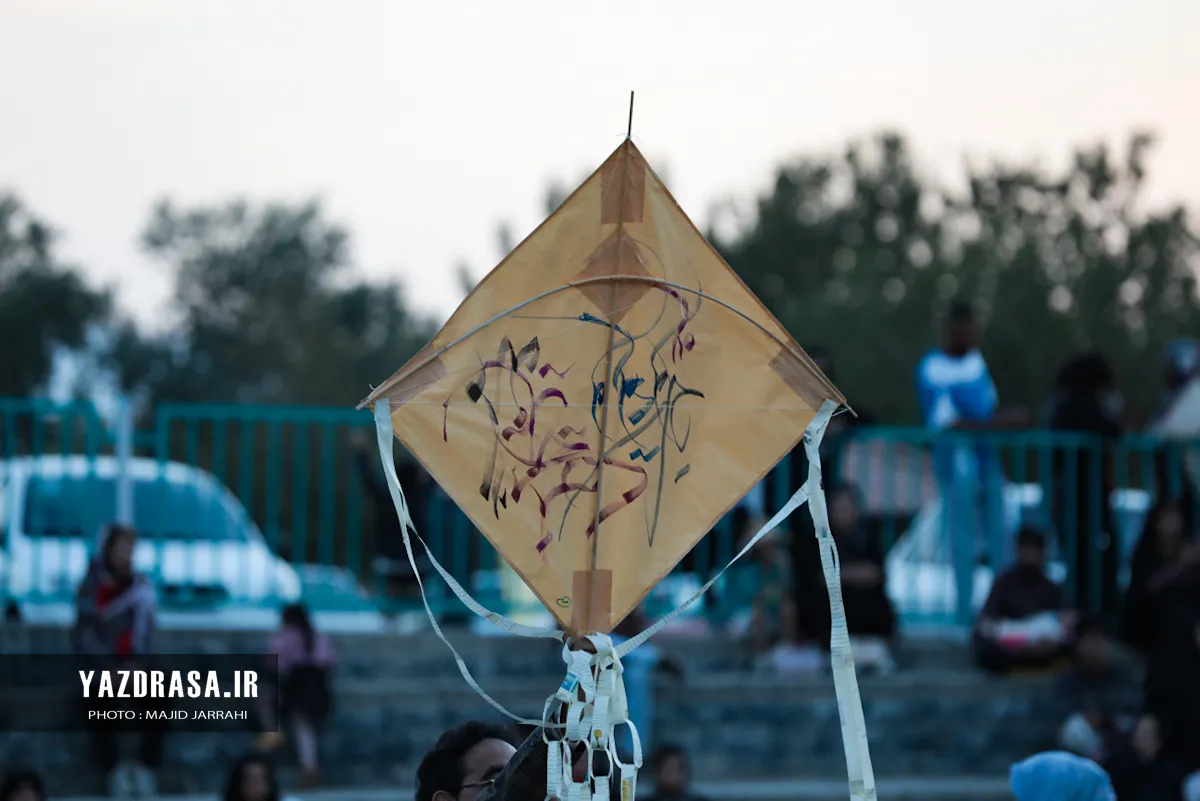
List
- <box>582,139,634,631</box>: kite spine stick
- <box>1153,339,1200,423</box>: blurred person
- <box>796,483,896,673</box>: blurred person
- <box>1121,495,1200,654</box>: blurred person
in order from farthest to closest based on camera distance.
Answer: <box>1153,339,1200,423</box>: blurred person < <box>1121,495,1200,654</box>: blurred person < <box>796,483,896,673</box>: blurred person < <box>582,139,634,631</box>: kite spine stick

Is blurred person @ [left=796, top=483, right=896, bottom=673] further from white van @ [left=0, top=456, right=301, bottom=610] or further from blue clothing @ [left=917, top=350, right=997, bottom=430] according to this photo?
white van @ [left=0, top=456, right=301, bottom=610]

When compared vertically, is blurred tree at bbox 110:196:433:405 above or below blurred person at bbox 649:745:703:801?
above

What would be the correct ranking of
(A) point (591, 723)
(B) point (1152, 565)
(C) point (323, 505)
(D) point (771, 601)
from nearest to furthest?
(A) point (591, 723) < (D) point (771, 601) < (B) point (1152, 565) < (C) point (323, 505)

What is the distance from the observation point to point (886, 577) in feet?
29.7

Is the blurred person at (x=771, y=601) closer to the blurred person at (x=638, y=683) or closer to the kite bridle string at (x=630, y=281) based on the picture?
the blurred person at (x=638, y=683)

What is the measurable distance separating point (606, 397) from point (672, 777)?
14.5 ft

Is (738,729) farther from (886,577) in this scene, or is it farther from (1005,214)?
(1005,214)

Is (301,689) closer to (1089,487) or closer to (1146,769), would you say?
(1146,769)

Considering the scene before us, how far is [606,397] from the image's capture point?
3.30 meters

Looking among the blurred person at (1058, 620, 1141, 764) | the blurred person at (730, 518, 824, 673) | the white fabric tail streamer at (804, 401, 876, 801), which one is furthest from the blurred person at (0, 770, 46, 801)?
the blurred person at (1058, 620, 1141, 764)

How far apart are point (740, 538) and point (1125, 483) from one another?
2.83 metres

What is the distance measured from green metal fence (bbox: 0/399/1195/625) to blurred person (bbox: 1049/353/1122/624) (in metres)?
0.01

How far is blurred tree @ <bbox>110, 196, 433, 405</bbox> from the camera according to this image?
1484 inches

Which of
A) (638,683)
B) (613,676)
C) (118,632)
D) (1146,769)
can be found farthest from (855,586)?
(613,676)
